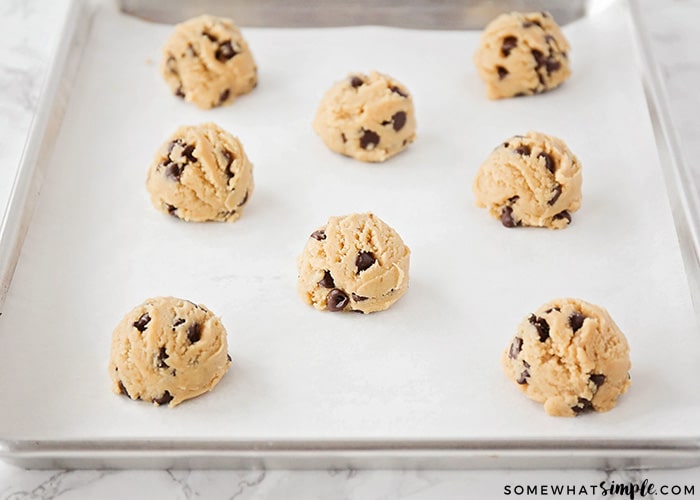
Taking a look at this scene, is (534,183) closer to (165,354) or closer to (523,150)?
(523,150)

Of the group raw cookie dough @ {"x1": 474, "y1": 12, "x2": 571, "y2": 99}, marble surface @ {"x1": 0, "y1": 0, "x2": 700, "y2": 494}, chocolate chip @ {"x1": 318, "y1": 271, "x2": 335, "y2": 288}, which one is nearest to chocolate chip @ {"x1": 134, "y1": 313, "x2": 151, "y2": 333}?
marble surface @ {"x1": 0, "y1": 0, "x2": 700, "y2": 494}

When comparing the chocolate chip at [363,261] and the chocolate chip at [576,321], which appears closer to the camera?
the chocolate chip at [576,321]

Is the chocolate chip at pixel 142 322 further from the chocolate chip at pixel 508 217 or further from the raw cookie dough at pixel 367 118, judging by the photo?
the chocolate chip at pixel 508 217

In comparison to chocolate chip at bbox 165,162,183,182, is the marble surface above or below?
below

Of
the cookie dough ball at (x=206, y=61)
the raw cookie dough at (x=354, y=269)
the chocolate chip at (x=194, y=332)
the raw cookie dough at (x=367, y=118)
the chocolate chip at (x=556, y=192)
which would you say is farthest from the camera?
the cookie dough ball at (x=206, y=61)

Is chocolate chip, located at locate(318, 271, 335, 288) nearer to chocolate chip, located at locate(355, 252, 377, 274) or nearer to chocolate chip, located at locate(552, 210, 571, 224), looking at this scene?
chocolate chip, located at locate(355, 252, 377, 274)

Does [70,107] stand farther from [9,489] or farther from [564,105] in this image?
[564,105]

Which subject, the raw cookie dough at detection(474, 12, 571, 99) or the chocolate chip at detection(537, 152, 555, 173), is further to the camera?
the raw cookie dough at detection(474, 12, 571, 99)

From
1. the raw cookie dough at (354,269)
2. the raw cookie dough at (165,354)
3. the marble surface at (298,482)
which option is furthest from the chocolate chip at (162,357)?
the raw cookie dough at (354,269)
